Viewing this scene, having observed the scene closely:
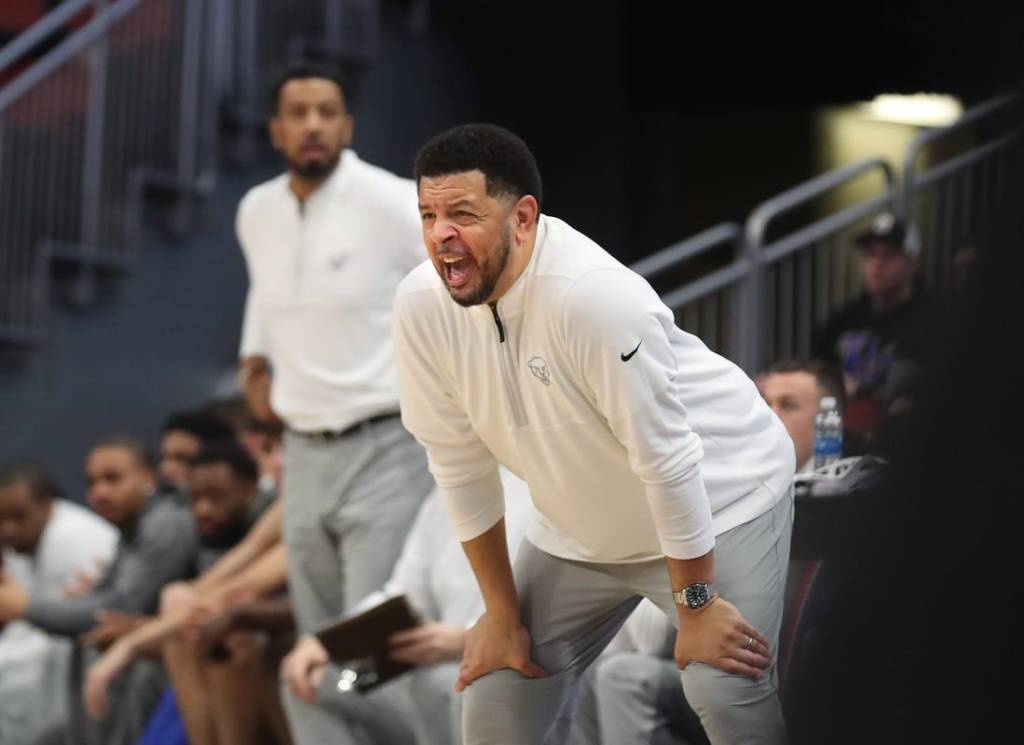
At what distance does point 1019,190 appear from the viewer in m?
2.05

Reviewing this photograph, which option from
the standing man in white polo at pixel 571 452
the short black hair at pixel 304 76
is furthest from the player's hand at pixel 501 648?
the short black hair at pixel 304 76

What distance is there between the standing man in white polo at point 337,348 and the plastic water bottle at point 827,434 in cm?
147

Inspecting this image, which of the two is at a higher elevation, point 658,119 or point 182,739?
point 658,119

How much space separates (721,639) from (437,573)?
2.00m

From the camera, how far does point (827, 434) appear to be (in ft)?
13.9

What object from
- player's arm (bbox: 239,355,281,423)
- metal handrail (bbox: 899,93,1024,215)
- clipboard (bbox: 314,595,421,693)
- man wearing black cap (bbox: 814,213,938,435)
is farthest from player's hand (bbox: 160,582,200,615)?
metal handrail (bbox: 899,93,1024,215)

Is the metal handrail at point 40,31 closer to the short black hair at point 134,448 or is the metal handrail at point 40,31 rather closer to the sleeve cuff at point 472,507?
the short black hair at point 134,448

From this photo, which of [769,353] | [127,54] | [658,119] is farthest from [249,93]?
[769,353]

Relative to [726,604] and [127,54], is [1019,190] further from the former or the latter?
[127,54]

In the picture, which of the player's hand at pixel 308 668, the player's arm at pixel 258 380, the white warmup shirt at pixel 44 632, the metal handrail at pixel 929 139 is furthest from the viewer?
the metal handrail at pixel 929 139

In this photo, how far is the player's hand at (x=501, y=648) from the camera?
3664mm

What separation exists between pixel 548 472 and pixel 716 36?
641cm

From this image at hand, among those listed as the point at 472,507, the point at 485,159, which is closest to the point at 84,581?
the point at 472,507

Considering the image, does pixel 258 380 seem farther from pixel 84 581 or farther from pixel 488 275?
pixel 488 275
